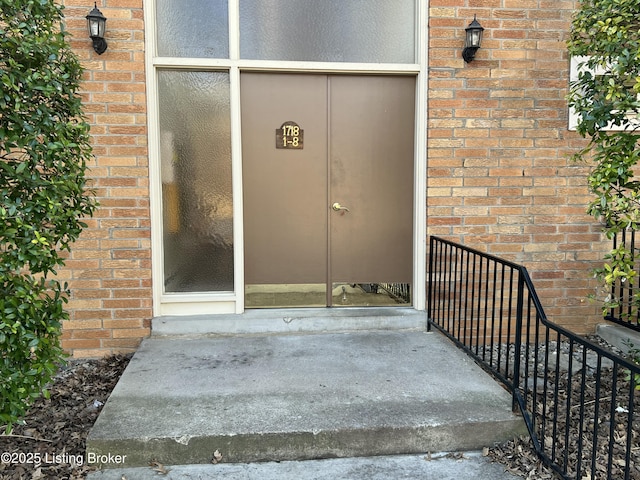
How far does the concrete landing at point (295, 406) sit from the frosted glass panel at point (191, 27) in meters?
2.49

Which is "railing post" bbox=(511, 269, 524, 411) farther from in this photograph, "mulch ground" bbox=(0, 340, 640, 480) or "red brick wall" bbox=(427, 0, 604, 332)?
"red brick wall" bbox=(427, 0, 604, 332)

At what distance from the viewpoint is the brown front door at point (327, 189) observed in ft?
13.4

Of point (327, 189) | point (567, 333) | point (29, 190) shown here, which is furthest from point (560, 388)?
point (29, 190)

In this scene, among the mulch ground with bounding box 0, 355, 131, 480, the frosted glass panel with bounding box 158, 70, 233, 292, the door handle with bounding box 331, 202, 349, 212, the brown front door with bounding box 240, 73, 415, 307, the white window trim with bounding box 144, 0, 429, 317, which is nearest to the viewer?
the mulch ground with bounding box 0, 355, 131, 480

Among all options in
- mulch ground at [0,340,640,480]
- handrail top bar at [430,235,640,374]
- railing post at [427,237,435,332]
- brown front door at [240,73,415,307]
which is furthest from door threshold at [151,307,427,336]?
handrail top bar at [430,235,640,374]

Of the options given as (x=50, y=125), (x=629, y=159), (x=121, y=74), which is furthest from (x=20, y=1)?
(x=629, y=159)

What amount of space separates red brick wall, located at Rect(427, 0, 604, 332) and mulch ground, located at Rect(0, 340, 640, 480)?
4.69 feet

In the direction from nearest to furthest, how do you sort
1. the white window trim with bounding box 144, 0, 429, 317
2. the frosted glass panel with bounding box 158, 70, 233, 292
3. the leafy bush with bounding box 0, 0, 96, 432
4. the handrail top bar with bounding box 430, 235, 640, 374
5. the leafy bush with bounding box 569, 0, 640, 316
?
the handrail top bar with bounding box 430, 235, 640, 374
the leafy bush with bounding box 0, 0, 96, 432
the leafy bush with bounding box 569, 0, 640, 316
the white window trim with bounding box 144, 0, 429, 317
the frosted glass panel with bounding box 158, 70, 233, 292

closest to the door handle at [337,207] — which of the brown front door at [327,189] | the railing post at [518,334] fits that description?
the brown front door at [327,189]

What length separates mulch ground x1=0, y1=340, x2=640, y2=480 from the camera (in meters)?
2.41

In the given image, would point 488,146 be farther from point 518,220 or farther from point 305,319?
point 305,319

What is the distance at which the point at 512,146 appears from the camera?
163 inches

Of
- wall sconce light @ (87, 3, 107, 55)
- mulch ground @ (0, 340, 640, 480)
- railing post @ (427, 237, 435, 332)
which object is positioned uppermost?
wall sconce light @ (87, 3, 107, 55)

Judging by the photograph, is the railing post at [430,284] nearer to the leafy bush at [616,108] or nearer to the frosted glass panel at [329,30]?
the leafy bush at [616,108]
